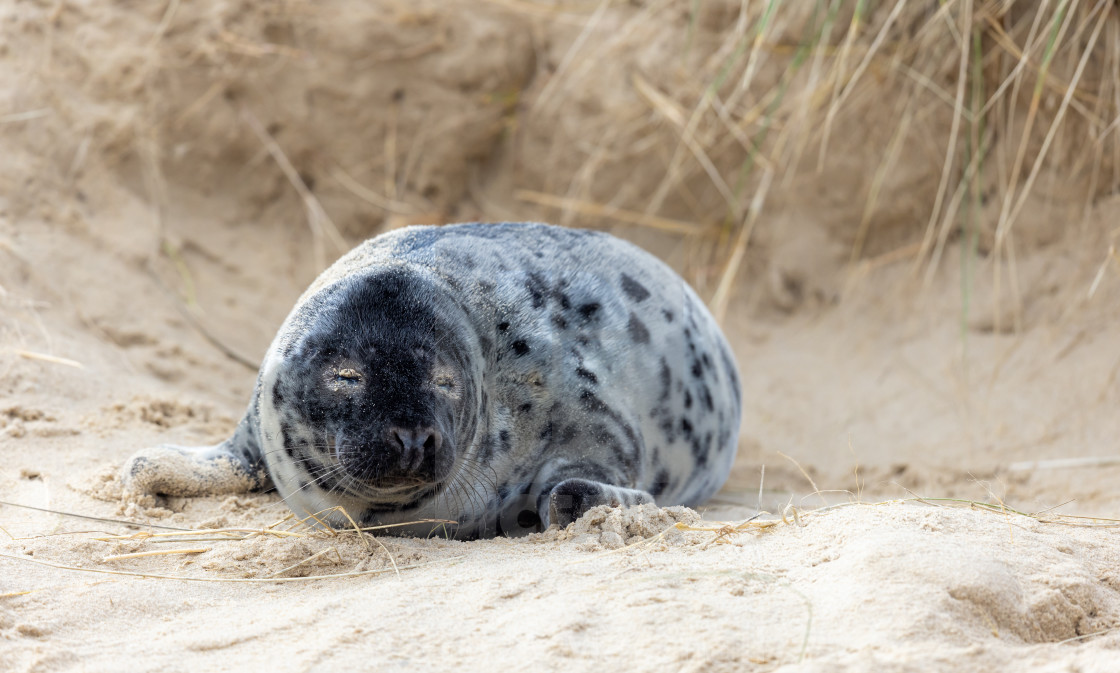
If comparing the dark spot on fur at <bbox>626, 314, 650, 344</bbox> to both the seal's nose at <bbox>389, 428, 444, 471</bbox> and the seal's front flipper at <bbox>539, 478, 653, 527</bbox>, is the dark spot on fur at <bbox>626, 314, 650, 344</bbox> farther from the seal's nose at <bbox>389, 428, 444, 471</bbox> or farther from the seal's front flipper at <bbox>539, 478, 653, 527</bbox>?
the seal's nose at <bbox>389, 428, 444, 471</bbox>

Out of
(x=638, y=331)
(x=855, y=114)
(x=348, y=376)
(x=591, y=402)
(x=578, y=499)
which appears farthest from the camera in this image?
(x=855, y=114)

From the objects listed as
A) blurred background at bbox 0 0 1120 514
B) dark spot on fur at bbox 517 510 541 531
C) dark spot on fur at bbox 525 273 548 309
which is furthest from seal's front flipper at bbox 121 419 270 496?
dark spot on fur at bbox 525 273 548 309

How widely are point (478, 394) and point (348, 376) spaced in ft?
1.39

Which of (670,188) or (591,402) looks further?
(670,188)

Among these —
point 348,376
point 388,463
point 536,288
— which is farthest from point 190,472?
point 536,288

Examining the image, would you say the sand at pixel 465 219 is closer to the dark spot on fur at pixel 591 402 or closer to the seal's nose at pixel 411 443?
the seal's nose at pixel 411 443

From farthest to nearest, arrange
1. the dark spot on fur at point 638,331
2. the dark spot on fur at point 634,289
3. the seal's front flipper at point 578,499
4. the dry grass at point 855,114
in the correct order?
the dry grass at point 855,114
the dark spot on fur at point 634,289
the dark spot on fur at point 638,331
the seal's front flipper at point 578,499

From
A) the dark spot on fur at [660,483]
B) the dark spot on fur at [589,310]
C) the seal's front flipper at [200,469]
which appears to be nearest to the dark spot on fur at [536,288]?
the dark spot on fur at [589,310]

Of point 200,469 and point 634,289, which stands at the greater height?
point 634,289

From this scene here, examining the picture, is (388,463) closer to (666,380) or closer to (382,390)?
(382,390)

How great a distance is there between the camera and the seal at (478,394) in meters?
2.63

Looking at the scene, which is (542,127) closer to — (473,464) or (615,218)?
(615,218)

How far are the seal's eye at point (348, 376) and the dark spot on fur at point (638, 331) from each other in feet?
3.79

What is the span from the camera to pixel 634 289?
3.65m
